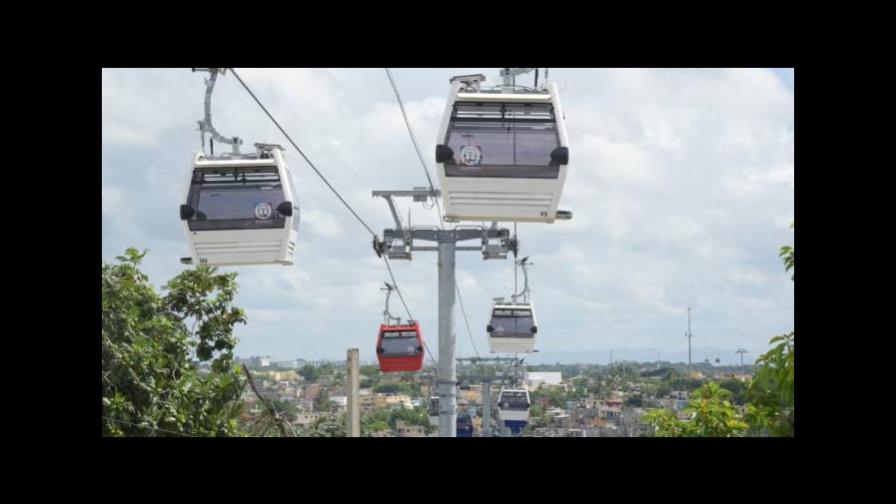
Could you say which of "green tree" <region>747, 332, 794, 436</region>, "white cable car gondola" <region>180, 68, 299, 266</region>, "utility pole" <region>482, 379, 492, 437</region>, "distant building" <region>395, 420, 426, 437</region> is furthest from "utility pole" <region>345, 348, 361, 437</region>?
"utility pole" <region>482, 379, 492, 437</region>

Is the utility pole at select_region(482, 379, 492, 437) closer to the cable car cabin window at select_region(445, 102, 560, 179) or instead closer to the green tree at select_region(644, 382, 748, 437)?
the green tree at select_region(644, 382, 748, 437)

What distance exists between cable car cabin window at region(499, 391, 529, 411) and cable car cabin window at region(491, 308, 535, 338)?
10.3 metres

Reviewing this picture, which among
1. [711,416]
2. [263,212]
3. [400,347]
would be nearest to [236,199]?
[263,212]

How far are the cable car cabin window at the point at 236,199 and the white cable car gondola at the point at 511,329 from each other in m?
13.5

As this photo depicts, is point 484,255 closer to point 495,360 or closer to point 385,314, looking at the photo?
point 385,314

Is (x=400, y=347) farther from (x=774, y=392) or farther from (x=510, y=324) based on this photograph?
(x=774, y=392)

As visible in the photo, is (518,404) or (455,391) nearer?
(455,391)

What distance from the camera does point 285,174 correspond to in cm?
957

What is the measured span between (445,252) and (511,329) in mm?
2984

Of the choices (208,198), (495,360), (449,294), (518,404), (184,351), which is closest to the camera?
(208,198)

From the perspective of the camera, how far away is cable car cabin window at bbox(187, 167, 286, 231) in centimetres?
931

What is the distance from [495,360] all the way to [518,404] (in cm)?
691

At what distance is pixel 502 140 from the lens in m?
8.90
